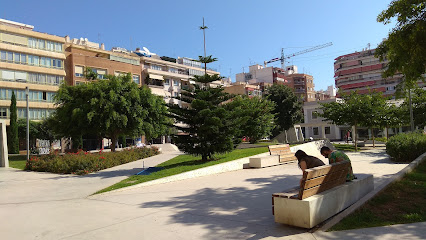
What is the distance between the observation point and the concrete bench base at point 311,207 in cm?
474

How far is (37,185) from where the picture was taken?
39.3ft

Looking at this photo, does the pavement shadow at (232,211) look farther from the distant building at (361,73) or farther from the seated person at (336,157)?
the distant building at (361,73)

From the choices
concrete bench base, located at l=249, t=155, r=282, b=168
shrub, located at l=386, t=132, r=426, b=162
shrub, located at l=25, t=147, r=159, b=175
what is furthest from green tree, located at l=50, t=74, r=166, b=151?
shrub, located at l=386, t=132, r=426, b=162

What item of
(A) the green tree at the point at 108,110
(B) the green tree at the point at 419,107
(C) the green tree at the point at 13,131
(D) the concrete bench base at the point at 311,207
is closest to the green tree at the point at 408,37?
(D) the concrete bench base at the point at 311,207

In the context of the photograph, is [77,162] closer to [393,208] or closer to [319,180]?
[319,180]

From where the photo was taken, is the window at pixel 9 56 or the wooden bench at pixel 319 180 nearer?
the wooden bench at pixel 319 180

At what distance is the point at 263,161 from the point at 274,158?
844 mm

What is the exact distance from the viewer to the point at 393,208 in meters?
5.80

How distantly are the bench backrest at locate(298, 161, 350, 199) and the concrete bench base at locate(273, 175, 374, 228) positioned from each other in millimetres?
83

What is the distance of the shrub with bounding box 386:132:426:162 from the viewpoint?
1394 centimetres

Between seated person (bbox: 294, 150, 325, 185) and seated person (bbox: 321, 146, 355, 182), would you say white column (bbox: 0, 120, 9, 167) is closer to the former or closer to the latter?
seated person (bbox: 294, 150, 325, 185)

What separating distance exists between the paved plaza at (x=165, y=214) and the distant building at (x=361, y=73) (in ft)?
284

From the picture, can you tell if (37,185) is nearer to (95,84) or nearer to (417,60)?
(417,60)

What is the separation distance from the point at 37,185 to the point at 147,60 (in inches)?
2217
